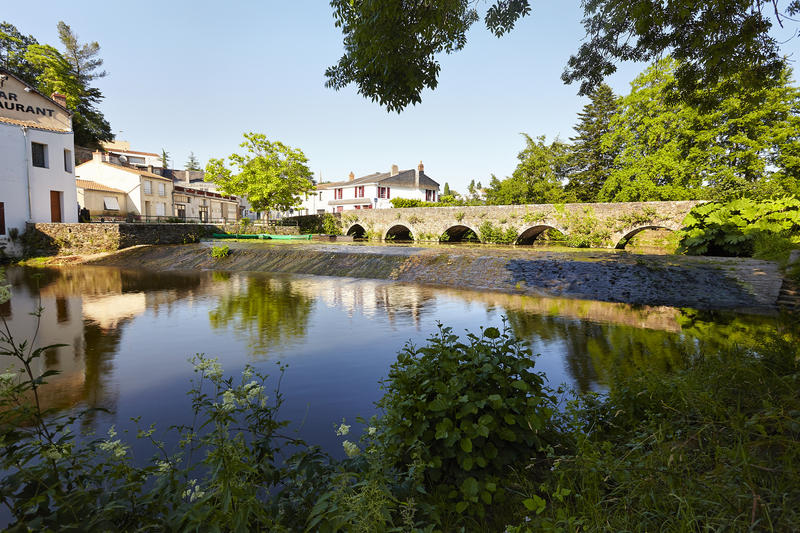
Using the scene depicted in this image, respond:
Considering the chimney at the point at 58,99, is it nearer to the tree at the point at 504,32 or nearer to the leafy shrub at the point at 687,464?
the tree at the point at 504,32

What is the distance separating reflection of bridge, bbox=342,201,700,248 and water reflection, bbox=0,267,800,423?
1484 cm

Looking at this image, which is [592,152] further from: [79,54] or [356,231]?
[79,54]

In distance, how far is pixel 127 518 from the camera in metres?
2.25

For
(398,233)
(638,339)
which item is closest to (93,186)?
(398,233)

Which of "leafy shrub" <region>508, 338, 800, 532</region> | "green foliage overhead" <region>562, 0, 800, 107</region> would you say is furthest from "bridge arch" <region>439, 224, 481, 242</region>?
"leafy shrub" <region>508, 338, 800, 532</region>

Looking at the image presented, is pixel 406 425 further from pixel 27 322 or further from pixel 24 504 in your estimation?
pixel 27 322

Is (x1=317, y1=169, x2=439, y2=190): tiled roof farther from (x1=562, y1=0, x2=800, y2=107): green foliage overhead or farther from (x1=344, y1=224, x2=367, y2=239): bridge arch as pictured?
(x1=562, y1=0, x2=800, y2=107): green foliage overhead

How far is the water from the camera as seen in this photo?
520 centimetres

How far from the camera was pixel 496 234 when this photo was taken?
29.9 m

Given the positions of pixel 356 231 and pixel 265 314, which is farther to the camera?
pixel 356 231

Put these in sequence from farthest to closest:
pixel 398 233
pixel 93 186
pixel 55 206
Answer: pixel 398 233
pixel 93 186
pixel 55 206

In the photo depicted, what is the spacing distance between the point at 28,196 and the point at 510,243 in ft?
103

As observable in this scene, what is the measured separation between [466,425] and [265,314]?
8.28 meters

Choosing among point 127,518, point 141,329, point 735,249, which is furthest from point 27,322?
point 735,249
